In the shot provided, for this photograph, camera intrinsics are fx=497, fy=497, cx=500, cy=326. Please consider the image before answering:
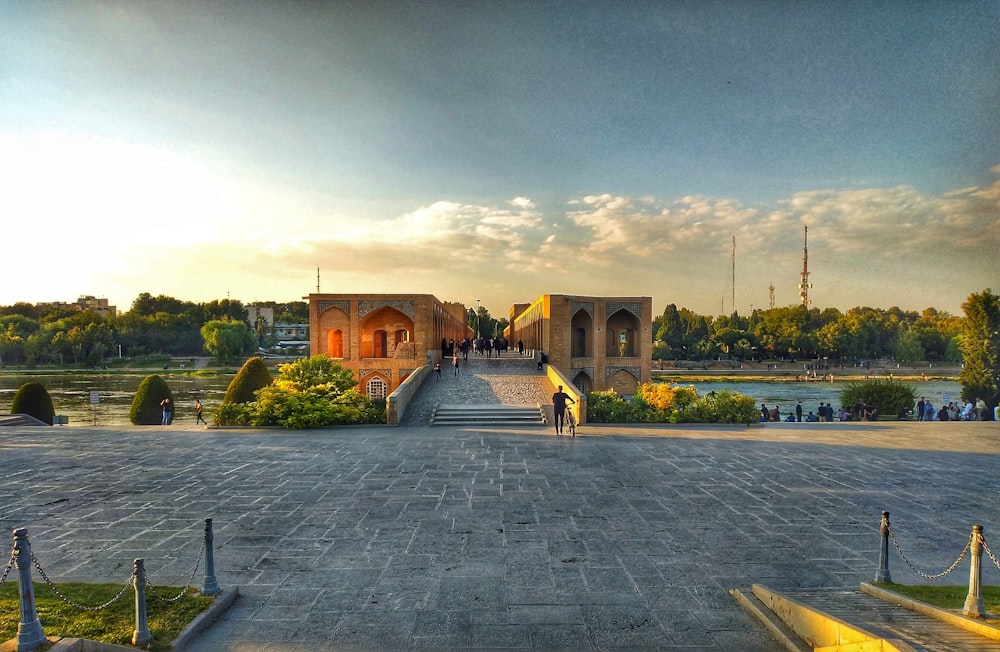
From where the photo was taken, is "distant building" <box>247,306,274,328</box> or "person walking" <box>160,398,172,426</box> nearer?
"person walking" <box>160,398,172,426</box>

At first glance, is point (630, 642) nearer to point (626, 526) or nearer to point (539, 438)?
point (626, 526)

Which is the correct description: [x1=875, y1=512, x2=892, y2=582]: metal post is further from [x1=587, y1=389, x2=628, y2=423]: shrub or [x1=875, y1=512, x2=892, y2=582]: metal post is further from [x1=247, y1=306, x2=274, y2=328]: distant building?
[x1=247, y1=306, x2=274, y2=328]: distant building

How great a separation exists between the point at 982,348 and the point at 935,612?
32693mm

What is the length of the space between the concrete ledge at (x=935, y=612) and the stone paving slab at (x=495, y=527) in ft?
1.57

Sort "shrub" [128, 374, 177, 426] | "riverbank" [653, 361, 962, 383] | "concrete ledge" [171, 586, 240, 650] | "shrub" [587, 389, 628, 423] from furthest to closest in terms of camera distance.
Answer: "riverbank" [653, 361, 962, 383]
"shrub" [128, 374, 177, 426]
"shrub" [587, 389, 628, 423]
"concrete ledge" [171, 586, 240, 650]

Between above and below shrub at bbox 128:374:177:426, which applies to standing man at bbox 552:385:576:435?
above

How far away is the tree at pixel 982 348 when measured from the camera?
26906 mm

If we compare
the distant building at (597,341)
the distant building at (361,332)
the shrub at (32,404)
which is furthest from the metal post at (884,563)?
the shrub at (32,404)

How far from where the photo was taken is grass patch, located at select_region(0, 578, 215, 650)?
381 centimetres

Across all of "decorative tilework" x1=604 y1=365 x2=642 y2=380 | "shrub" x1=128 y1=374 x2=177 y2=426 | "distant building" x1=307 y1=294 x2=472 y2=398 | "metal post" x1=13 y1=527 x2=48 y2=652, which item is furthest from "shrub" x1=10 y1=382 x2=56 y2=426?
"decorative tilework" x1=604 y1=365 x2=642 y2=380

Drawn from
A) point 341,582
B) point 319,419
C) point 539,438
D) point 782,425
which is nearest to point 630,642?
point 341,582

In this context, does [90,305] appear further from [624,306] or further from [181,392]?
[624,306]

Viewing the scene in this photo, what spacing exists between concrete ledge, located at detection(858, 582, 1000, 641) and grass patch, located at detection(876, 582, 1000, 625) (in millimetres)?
133

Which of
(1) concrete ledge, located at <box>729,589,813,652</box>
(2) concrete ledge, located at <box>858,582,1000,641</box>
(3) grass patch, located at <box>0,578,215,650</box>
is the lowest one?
(1) concrete ledge, located at <box>729,589,813,652</box>
